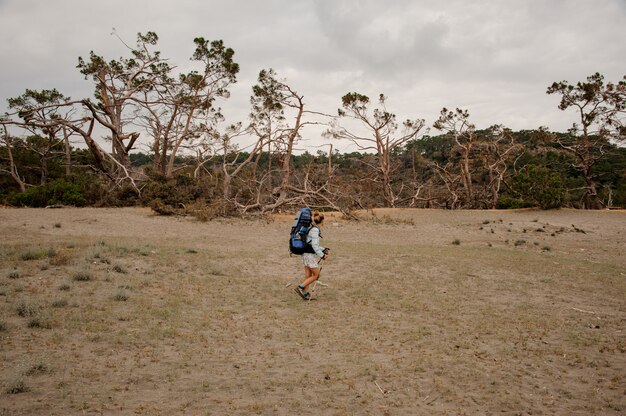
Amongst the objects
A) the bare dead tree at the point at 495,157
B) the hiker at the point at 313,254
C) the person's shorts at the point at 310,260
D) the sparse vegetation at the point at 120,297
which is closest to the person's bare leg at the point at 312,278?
the hiker at the point at 313,254

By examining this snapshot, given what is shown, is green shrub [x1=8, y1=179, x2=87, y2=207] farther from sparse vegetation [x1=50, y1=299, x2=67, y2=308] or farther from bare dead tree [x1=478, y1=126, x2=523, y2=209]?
bare dead tree [x1=478, y1=126, x2=523, y2=209]

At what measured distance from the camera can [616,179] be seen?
34.9 m

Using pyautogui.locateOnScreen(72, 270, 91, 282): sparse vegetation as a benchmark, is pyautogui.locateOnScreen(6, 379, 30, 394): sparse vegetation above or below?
below

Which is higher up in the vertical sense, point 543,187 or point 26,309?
point 543,187

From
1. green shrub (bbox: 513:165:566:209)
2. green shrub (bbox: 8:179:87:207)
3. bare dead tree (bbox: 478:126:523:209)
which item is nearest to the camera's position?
green shrub (bbox: 8:179:87:207)

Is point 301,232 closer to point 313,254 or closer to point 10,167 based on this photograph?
point 313,254

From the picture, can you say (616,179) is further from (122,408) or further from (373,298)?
(122,408)

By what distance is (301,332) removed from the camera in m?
6.56

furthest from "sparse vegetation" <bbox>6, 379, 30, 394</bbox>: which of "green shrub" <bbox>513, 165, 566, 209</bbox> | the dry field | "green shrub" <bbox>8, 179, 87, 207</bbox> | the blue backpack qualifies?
"green shrub" <bbox>513, 165, 566, 209</bbox>

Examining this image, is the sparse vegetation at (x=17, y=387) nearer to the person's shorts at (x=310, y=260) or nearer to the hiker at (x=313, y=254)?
the hiker at (x=313, y=254)

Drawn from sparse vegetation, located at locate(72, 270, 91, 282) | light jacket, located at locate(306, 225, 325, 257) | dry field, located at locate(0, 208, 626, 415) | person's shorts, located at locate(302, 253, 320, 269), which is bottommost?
dry field, located at locate(0, 208, 626, 415)

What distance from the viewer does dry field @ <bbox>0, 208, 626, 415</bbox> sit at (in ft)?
14.3

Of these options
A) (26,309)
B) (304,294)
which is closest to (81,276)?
(26,309)

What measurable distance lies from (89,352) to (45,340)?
675 mm
